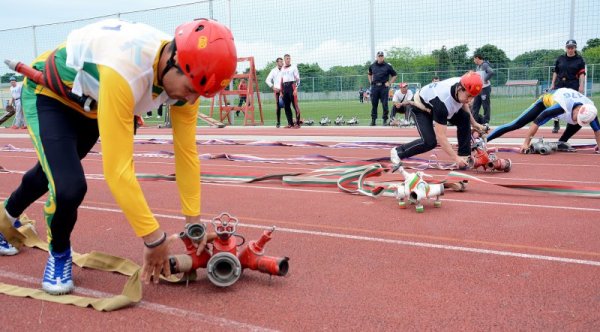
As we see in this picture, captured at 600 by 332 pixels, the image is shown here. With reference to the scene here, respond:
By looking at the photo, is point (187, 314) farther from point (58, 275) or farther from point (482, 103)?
point (482, 103)

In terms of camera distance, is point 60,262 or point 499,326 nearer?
point 499,326

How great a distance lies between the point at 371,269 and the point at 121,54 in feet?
7.28

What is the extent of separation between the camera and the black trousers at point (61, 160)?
3.15m

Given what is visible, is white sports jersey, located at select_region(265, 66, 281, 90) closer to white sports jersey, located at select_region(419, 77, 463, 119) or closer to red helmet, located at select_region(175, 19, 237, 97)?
white sports jersey, located at select_region(419, 77, 463, 119)

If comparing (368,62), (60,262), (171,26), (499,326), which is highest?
(171,26)

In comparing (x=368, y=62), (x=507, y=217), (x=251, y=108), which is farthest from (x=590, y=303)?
(x=251, y=108)

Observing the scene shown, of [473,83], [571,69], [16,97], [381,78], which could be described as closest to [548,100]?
[473,83]

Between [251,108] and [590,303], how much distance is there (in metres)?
18.2

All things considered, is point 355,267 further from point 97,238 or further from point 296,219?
point 97,238

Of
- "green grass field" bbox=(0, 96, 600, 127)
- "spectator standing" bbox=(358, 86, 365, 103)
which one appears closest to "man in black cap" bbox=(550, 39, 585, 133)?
"green grass field" bbox=(0, 96, 600, 127)

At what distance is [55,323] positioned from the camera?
122 inches

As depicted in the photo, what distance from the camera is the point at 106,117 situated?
2672 millimetres

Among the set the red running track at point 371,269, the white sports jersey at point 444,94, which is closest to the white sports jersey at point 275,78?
the white sports jersey at point 444,94

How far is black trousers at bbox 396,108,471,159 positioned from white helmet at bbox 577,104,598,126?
81.3 inches
